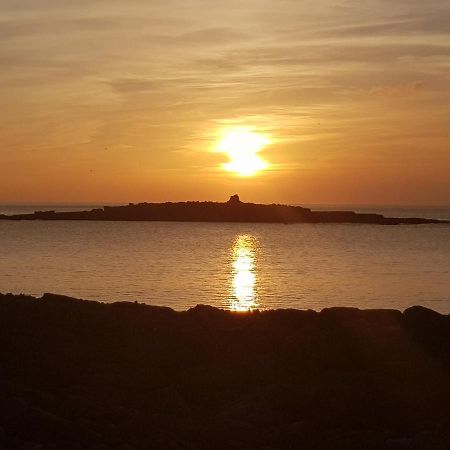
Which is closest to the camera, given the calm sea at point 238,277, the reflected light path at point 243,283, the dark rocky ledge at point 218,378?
the dark rocky ledge at point 218,378

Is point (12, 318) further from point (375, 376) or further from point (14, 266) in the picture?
point (14, 266)

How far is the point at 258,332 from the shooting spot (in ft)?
47.1

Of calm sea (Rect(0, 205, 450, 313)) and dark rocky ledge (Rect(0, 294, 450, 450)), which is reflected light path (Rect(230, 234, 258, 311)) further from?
dark rocky ledge (Rect(0, 294, 450, 450))

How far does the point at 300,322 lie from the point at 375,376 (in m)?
2.80

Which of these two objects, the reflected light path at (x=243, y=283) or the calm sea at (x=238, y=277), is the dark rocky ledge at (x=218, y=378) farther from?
the calm sea at (x=238, y=277)

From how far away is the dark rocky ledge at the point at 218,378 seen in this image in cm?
1041

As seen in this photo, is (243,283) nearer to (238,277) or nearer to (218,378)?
(238,277)

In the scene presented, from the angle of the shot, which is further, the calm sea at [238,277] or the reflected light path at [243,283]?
the calm sea at [238,277]

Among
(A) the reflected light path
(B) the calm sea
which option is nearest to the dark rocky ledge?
(A) the reflected light path

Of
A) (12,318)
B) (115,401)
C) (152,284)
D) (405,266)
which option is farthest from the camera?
(405,266)

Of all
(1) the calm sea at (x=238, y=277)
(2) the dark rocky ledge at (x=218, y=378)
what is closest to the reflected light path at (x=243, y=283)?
(1) the calm sea at (x=238, y=277)

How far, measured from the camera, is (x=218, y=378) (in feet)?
41.4

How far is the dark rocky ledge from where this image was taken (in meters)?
10.4

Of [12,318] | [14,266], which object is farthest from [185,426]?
[14,266]
